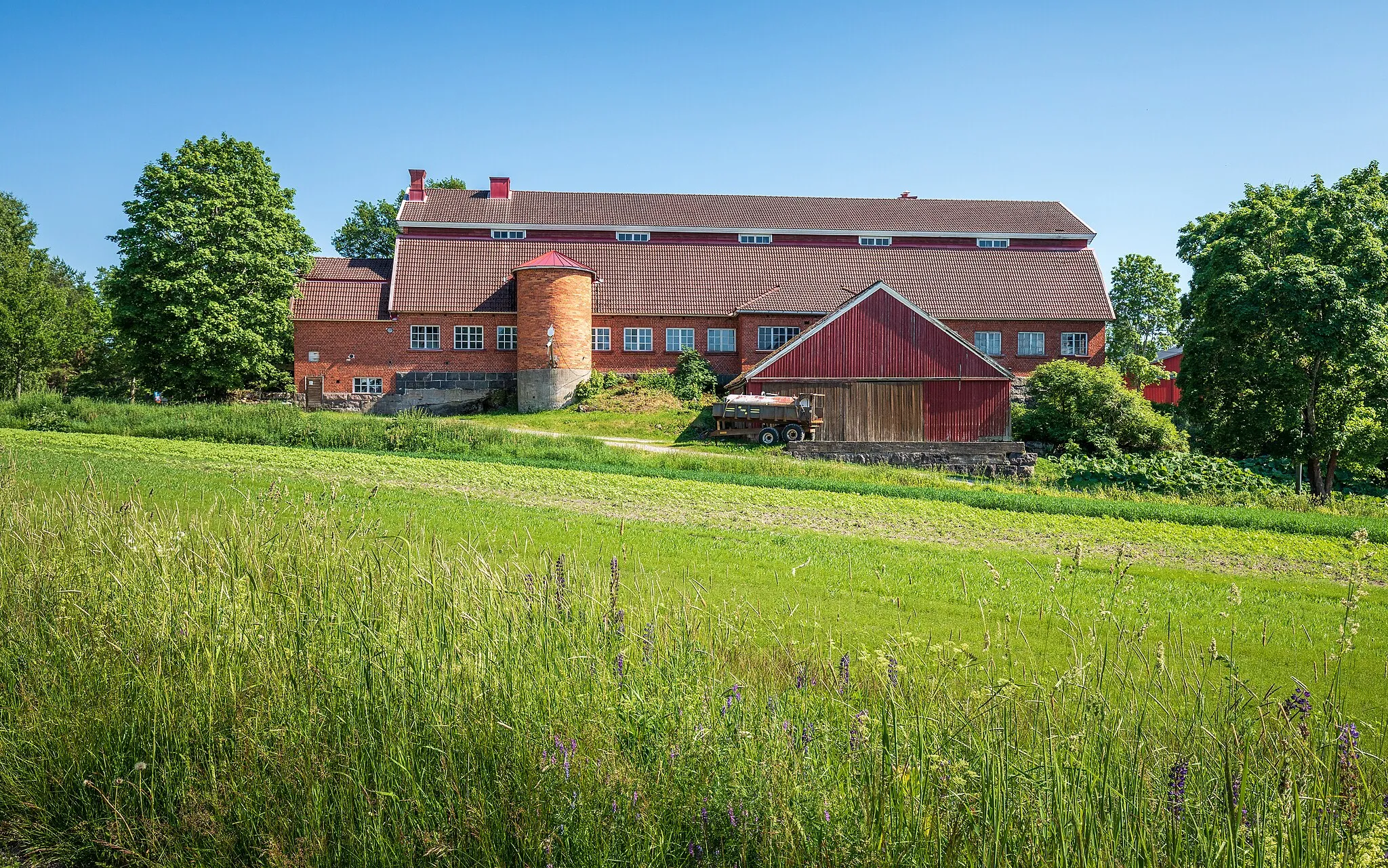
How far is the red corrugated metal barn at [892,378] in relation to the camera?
32969mm

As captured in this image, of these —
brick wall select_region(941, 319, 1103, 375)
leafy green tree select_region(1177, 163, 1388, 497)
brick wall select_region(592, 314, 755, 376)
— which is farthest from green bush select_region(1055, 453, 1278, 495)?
brick wall select_region(592, 314, 755, 376)

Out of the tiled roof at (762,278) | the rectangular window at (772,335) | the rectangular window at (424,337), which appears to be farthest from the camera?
the tiled roof at (762,278)

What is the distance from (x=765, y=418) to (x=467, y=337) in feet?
51.2

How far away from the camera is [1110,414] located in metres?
31.7

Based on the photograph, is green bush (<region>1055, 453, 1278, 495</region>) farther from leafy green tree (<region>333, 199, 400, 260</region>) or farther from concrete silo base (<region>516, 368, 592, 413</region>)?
leafy green tree (<region>333, 199, 400, 260</region>)

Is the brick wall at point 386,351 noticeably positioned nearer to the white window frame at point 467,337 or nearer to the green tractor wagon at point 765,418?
the white window frame at point 467,337

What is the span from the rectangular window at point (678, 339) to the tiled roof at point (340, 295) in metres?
12.2

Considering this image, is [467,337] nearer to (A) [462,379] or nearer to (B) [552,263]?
(A) [462,379]

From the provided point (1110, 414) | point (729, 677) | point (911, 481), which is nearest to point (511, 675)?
point (729, 677)

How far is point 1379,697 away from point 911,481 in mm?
16988

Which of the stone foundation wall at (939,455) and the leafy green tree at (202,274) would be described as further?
the leafy green tree at (202,274)

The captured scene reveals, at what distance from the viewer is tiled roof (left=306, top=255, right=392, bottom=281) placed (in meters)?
40.0

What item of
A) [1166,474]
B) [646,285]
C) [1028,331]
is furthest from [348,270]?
[1166,474]

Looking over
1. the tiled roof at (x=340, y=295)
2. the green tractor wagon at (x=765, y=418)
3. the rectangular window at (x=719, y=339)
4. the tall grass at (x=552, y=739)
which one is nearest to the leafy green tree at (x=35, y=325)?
the tiled roof at (x=340, y=295)
